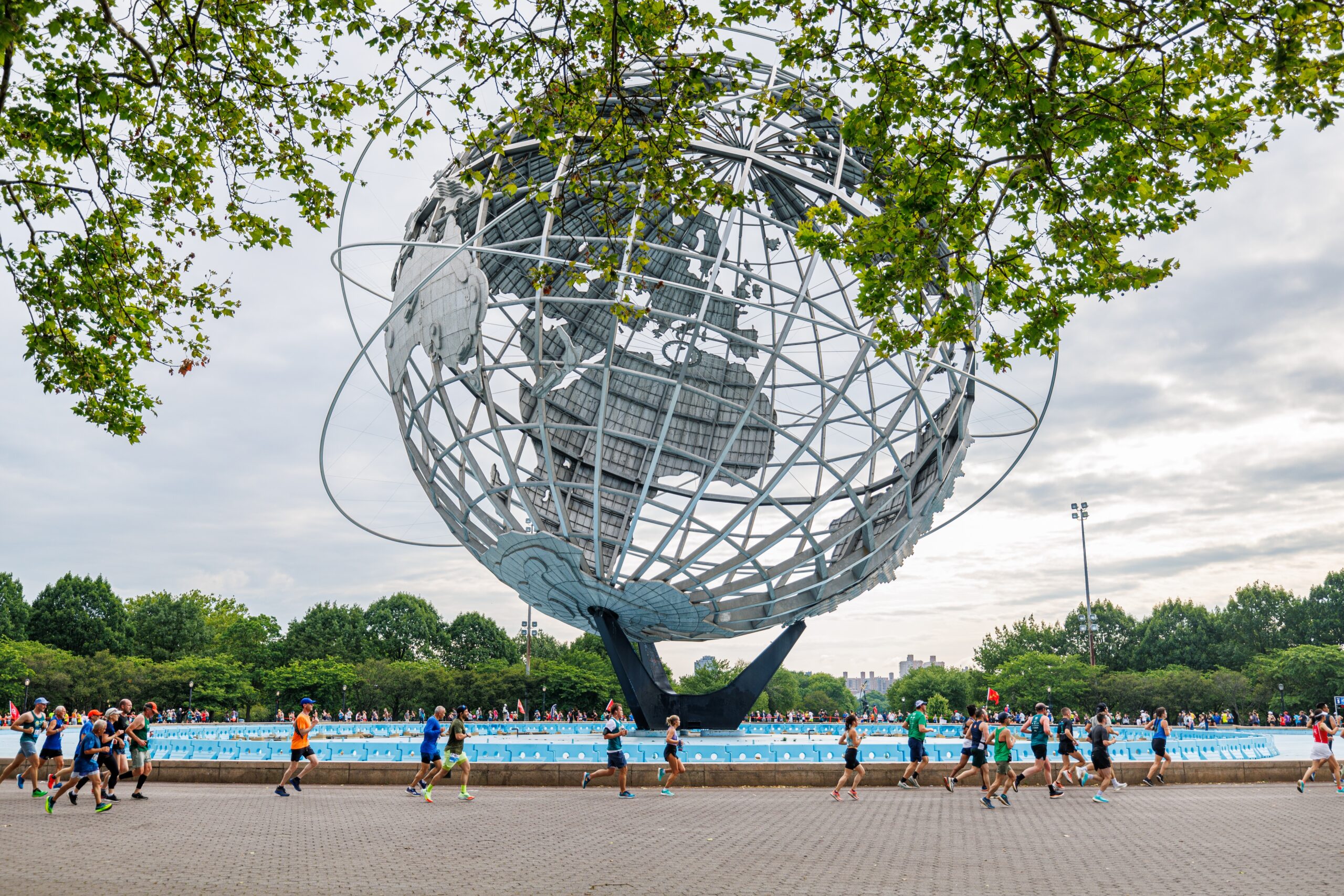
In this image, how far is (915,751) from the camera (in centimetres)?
1719

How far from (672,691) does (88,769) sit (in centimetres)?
1612

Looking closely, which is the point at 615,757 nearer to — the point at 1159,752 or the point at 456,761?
the point at 456,761

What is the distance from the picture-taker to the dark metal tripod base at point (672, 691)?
2577cm

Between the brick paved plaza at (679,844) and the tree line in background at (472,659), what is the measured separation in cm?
5408

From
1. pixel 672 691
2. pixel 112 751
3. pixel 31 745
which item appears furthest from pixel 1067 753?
pixel 31 745

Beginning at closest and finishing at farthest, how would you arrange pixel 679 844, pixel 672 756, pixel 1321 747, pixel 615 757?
pixel 679 844 < pixel 615 757 < pixel 672 756 < pixel 1321 747

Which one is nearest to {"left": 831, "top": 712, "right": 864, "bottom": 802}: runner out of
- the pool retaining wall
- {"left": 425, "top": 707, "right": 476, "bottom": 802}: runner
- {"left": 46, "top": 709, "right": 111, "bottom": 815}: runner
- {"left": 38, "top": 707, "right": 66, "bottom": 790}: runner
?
the pool retaining wall

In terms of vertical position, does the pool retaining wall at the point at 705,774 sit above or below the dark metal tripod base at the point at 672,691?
below

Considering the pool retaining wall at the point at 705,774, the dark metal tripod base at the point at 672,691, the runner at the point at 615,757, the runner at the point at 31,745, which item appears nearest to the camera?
the runner at the point at 615,757

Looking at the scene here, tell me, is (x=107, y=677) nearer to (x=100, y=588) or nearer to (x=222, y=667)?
(x=222, y=667)

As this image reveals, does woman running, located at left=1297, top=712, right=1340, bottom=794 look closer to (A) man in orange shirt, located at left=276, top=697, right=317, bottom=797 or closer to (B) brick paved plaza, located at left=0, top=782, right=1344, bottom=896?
(B) brick paved plaza, located at left=0, top=782, right=1344, bottom=896

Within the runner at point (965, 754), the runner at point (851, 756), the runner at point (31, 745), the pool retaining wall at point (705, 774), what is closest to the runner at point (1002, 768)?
the runner at point (965, 754)

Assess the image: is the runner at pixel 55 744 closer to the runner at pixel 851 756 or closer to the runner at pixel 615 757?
the runner at pixel 615 757

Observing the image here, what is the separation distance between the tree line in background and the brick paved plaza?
54077 mm
